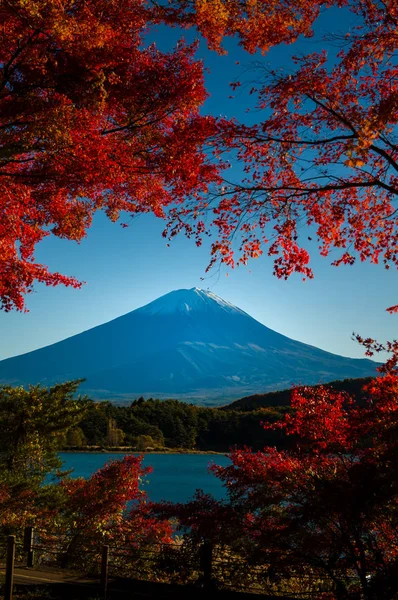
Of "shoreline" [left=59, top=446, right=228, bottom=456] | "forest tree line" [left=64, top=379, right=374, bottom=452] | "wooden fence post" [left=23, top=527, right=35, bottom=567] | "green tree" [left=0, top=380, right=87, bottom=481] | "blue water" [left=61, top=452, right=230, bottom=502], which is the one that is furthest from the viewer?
"forest tree line" [left=64, top=379, right=374, bottom=452]

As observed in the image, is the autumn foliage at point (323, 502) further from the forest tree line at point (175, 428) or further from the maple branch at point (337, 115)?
the forest tree line at point (175, 428)

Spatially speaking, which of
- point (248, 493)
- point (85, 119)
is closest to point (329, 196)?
point (85, 119)

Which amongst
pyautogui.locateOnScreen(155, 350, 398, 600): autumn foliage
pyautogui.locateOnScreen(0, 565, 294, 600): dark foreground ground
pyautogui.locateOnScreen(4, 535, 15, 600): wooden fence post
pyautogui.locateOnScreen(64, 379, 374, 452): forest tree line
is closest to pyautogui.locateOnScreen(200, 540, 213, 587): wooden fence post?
pyautogui.locateOnScreen(0, 565, 294, 600): dark foreground ground

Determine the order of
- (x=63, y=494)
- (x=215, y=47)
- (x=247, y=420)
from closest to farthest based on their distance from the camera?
1. (x=215, y=47)
2. (x=63, y=494)
3. (x=247, y=420)

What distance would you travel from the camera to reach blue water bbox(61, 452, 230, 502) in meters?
→ 28.4

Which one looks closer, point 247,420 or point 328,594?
point 328,594

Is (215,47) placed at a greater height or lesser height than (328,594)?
greater

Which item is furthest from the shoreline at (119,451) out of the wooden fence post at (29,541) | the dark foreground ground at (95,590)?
the dark foreground ground at (95,590)

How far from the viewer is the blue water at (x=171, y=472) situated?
1117 inches

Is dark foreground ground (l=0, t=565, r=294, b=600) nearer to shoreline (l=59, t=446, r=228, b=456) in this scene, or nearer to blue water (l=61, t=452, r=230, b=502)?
blue water (l=61, t=452, r=230, b=502)

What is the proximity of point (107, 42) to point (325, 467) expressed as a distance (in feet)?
20.0

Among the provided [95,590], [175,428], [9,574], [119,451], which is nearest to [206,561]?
[95,590]

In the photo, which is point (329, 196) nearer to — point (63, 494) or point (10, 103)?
point (10, 103)

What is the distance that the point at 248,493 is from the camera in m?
6.34
